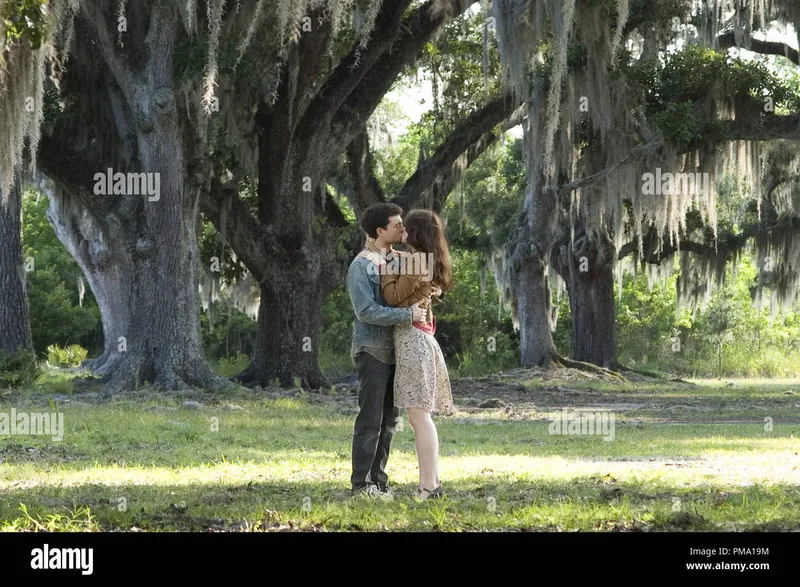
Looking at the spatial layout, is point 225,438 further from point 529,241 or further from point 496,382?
point 529,241

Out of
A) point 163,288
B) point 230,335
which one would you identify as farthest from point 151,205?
point 230,335

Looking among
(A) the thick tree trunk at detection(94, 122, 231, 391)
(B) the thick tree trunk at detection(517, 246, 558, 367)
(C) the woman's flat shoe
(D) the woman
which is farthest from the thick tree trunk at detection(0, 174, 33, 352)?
(C) the woman's flat shoe

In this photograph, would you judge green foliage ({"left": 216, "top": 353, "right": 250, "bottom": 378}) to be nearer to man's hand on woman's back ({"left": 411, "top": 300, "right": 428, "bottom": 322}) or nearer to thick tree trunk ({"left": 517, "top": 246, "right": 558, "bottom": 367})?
thick tree trunk ({"left": 517, "top": 246, "right": 558, "bottom": 367})

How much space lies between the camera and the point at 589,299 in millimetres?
27766

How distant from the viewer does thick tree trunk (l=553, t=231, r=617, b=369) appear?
2739 cm

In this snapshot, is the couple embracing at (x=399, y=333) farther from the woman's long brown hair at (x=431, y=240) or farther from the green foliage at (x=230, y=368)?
the green foliage at (x=230, y=368)

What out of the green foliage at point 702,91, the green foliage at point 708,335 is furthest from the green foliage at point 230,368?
the green foliage at point 708,335

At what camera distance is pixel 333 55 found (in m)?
20.3

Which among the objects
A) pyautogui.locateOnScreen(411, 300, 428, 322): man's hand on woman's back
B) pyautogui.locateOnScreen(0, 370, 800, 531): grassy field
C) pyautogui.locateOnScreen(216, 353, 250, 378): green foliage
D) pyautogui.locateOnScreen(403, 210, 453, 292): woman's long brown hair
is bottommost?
pyautogui.locateOnScreen(0, 370, 800, 531): grassy field

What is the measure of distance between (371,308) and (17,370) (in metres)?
11.7

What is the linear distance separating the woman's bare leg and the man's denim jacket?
466 mm

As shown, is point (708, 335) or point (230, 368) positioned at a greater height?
point (708, 335)

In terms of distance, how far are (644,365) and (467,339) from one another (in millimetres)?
5970

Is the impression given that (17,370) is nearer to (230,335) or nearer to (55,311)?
(230,335)
